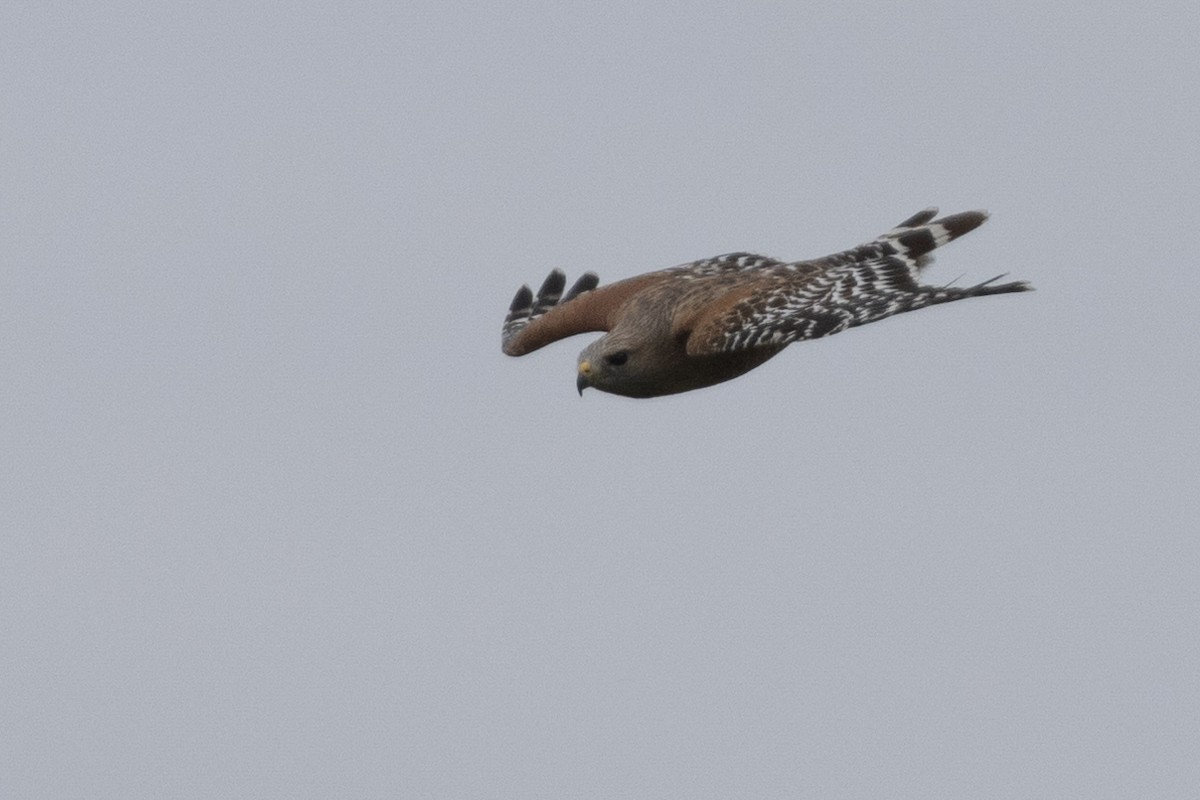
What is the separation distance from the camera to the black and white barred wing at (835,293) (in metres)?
21.0

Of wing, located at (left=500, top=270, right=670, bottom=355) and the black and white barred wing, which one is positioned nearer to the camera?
the black and white barred wing

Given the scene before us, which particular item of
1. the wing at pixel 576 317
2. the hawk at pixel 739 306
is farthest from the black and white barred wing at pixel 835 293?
the wing at pixel 576 317

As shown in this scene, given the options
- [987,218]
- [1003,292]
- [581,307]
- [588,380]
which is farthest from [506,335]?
[1003,292]

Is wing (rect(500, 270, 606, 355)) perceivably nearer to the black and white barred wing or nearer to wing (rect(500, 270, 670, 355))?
wing (rect(500, 270, 670, 355))

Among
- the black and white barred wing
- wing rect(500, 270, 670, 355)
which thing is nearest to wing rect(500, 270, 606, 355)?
wing rect(500, 270, 670, 355)

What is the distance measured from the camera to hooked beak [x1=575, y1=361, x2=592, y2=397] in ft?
74.0

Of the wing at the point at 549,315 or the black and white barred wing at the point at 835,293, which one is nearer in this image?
the black and white barred wing at the point at 835,293

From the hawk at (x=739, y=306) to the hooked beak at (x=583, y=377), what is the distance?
0.01 meters

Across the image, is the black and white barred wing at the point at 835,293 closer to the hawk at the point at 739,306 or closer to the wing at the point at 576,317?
the hawk at the point at 739,306

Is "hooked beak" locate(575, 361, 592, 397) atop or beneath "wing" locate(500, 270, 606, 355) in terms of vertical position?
beneath

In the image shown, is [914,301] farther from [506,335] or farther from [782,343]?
[506,335]

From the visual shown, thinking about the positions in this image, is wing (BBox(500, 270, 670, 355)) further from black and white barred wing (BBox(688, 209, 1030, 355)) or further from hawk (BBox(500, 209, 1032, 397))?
black and white barred wing (BBox(688, 209, 1030, 355))

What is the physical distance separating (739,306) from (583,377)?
1631 mm

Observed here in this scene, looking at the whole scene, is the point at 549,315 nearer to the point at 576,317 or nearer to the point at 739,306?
the point at 576,317
